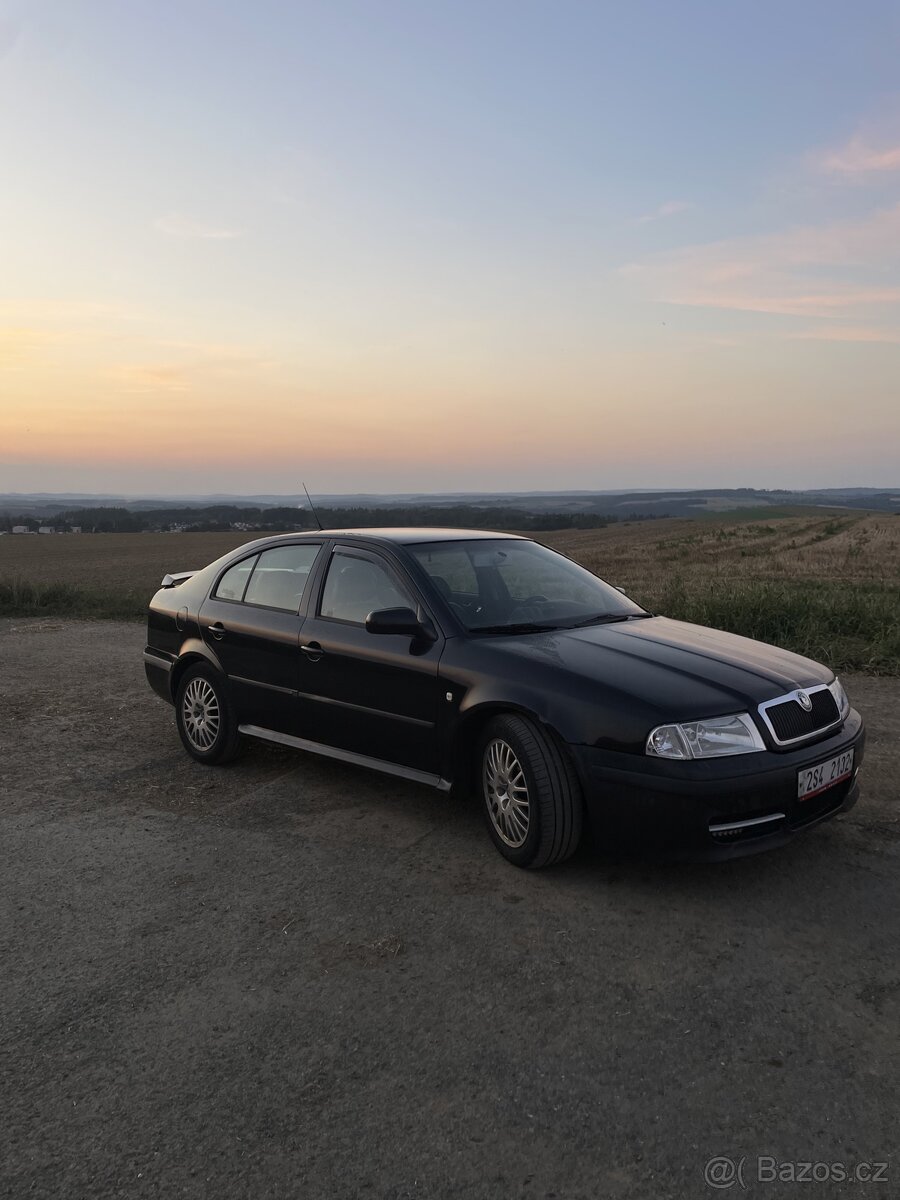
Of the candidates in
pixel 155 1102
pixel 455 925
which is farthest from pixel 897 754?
pixel 155 1102

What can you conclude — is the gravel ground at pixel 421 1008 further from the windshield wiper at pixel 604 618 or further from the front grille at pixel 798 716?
the windshield wiper at pixel 604 618

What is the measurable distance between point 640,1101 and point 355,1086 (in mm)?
788

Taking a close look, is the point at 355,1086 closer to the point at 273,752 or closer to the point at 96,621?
the point at 273,752

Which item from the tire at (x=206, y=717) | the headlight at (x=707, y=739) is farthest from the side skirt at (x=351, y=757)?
the headlight at (x=707, y=739)

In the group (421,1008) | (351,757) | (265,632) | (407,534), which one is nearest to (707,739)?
(421,1008)

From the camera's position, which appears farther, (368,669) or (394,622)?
(368,669)

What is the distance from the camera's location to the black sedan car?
3.68m

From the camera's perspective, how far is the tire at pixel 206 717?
563cm

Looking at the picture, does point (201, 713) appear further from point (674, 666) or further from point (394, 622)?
point (674, 666)

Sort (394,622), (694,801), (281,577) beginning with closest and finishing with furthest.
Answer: (694,801) → (394,622) → (281,577)

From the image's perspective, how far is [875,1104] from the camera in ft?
8.13

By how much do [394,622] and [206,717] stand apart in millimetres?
1920

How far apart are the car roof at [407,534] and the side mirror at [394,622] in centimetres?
67

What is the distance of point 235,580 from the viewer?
585cm
